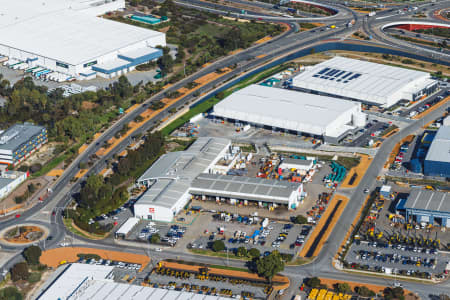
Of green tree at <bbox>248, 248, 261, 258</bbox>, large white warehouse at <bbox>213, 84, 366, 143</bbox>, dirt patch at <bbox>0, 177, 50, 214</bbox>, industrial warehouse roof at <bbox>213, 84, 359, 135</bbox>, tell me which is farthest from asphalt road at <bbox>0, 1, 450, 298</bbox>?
industrial warehouse roof at <bbox>213, 84, 359, 135</bbox>

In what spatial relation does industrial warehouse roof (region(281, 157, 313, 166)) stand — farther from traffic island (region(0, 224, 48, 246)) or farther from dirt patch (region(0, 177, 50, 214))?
traffic island (region(0, 224, 48, 246))

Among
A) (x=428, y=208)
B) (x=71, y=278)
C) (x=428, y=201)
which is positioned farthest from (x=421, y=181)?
(x=71, y=278)

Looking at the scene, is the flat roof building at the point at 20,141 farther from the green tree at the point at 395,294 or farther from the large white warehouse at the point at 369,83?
the green tree at the point at 395,294

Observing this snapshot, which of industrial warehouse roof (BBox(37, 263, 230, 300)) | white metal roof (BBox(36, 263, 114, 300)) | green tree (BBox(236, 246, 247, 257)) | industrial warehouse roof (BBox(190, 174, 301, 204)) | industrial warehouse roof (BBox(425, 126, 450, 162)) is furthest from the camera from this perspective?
industrial warehouse roof (BBox(425, 126, 450, 162))

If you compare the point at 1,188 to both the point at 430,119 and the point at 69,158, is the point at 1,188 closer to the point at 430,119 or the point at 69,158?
the point at 69,158

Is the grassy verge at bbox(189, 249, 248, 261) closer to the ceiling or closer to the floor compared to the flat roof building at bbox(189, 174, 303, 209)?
closer to the floor

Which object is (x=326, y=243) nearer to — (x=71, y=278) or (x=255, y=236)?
(x=255, y=236)

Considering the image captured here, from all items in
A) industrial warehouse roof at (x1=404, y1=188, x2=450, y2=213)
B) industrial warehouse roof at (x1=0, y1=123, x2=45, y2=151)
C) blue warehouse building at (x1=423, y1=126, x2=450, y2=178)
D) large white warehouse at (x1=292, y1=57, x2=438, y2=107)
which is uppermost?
large white warehouse at (x1=292, y1=57, x2=438, y2=107)

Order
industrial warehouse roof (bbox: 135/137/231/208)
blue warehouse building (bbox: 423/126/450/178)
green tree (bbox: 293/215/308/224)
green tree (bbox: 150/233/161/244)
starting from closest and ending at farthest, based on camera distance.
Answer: green tree (bbox: 150/233/161/244)
green tree (bbox: 293/215/308/224)
industrial warehouse roof (bbox: 135/137/231/208)
blue warehouse building (bbox: 423/126/450/178)
